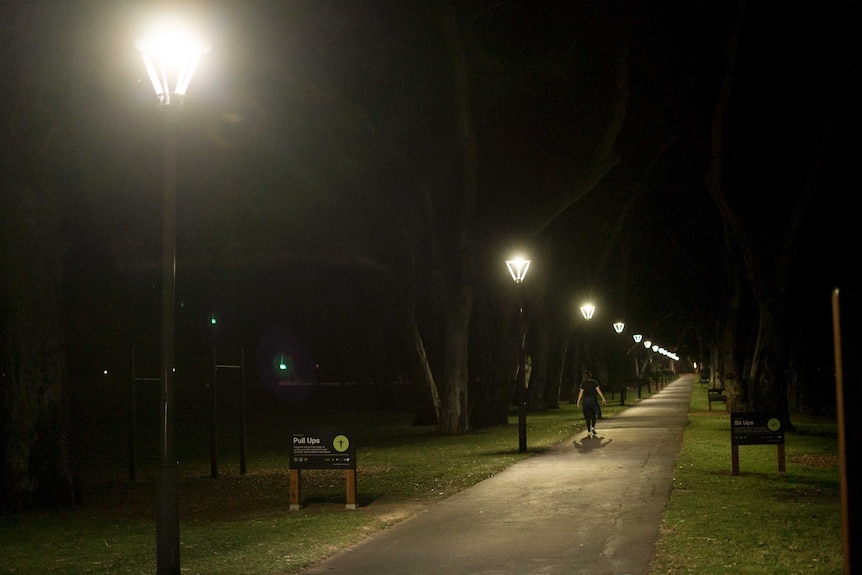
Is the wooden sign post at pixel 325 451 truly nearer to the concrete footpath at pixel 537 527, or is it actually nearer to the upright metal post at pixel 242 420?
the concrete footpath at pixel 537 527

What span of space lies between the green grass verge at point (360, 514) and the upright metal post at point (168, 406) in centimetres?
152

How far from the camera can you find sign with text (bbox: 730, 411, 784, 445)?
1867cm

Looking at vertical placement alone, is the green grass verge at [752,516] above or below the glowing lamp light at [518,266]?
below

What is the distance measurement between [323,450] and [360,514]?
1.14m

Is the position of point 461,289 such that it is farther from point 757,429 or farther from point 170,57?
point 170,57

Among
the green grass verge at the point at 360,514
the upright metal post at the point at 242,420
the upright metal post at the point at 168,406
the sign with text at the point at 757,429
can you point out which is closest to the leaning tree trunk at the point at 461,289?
the green grass verge at the point at 360,514

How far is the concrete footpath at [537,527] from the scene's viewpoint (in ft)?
33.4

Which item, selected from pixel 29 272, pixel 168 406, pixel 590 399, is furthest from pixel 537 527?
pixel 590 399

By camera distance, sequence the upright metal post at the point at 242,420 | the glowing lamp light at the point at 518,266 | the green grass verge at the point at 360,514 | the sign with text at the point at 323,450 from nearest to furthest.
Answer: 1. the green grass verge at the point at 360,514
2. the sign with text at the point at 323,450
3. the upright metal post at the point at 242,420
4. the glowing lamp light at the point at 518,266

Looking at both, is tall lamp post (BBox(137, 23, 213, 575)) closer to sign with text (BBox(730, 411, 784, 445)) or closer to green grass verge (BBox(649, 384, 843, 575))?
green grass verge (BBox(649, 384, 843, 575))

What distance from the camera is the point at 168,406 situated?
9.12 metres

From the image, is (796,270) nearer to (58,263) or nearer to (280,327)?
(58,263)

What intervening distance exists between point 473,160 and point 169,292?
22.1 m

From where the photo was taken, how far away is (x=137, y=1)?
55.0 feet
